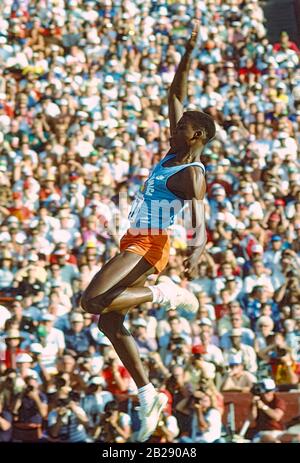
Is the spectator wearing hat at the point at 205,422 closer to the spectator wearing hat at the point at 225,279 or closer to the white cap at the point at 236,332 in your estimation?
the white cap at the point at 236,332

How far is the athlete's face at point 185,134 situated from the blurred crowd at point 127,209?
3432mm

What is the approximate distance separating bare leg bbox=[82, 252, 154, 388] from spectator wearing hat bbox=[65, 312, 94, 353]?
→ 2.94 metres

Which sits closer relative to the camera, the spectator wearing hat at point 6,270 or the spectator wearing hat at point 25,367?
the spectator wearing hat at point 25,367

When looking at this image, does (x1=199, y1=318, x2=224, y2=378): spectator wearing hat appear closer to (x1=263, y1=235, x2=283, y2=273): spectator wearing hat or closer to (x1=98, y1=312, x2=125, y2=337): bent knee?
(x1=263, y1=235, x2=283, y2=273): spectator wearing hat

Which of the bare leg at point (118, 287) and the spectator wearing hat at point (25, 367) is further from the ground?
the bare leg at point (118, 287)

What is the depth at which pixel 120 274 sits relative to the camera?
21.3 ft

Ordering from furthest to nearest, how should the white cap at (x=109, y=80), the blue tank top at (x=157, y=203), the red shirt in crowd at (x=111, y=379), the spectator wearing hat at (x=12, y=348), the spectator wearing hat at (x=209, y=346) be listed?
the white cap at (x=109, y=80)
the spectator wearing hat at (x=209, y=346)
the spectator wearing hat at (x=12, y=348)
the red shirt in crowd at (x=111, y=379)
the blue tank top at (x=157, y=203)

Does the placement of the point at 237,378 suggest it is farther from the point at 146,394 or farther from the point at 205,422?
the point at 146,394

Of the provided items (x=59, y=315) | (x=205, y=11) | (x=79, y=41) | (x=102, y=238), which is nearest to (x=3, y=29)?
(x=79, y=41)

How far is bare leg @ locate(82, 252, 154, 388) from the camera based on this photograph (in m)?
6.38

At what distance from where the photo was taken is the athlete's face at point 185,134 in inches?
262

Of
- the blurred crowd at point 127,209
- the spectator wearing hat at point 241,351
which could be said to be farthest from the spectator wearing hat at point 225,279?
the spectator wearing hat at point 241,351

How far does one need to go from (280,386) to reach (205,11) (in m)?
8.09

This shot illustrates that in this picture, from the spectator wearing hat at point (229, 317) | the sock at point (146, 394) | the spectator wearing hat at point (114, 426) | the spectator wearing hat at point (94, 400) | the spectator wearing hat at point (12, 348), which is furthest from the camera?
the spectator wearing hat at point (229, 317)
